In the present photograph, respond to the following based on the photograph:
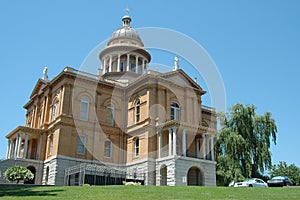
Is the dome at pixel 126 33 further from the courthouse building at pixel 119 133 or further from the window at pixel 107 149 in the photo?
the window at pixel 107 149

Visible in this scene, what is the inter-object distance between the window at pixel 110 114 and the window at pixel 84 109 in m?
2.38

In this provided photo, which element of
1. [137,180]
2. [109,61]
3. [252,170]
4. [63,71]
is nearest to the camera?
[137,180]

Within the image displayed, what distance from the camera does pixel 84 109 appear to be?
1483 inches

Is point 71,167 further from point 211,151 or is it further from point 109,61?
point 109,61

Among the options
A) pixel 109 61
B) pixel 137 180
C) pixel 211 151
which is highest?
pixel 109 61

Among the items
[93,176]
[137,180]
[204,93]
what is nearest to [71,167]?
[93,176]

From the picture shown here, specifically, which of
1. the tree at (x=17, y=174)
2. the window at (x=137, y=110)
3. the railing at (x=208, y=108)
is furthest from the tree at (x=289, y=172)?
the tree at (x=17, y=174)

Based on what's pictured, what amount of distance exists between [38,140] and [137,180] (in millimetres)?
12587

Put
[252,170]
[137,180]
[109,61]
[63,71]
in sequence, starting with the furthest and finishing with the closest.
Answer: [109,61] → [252,170] → [63,71] → [137,180]

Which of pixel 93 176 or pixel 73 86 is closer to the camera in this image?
pixel 93 176

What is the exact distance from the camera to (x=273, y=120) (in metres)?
41.6

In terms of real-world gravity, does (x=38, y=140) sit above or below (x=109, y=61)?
below

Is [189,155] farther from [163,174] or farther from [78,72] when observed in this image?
[78,72]

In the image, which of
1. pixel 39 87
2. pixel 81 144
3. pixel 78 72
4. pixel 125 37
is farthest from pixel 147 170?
pixel 125 37
